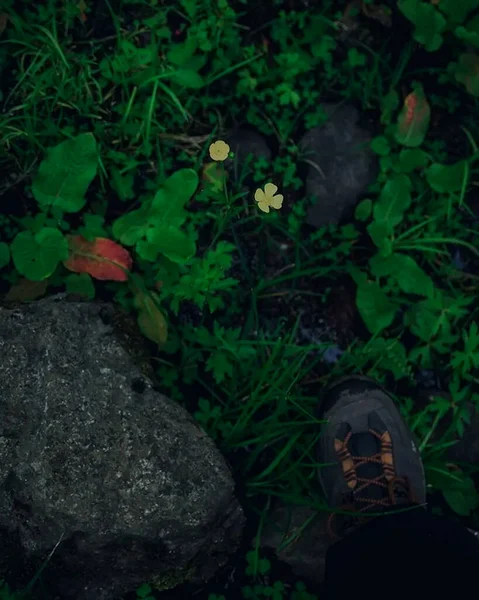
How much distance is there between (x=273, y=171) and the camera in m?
2.89

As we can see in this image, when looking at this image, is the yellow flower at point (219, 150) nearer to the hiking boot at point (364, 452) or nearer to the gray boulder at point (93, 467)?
the gray boulder at point (93, 467)

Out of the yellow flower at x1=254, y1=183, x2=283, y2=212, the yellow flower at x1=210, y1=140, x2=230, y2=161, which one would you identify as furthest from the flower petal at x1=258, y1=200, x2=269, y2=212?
the yellow flower at x1=210, y1=140, x2=230, y2=161

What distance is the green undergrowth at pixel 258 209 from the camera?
263cm

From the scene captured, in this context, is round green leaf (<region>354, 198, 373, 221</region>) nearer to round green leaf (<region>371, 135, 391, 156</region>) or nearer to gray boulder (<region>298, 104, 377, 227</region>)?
gray boulder (<region>298, 104, 377, 227</region>)

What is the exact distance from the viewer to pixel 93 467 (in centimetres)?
227

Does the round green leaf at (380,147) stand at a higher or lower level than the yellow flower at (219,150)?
lower

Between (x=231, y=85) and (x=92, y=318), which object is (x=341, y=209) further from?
(x=92, y=318)

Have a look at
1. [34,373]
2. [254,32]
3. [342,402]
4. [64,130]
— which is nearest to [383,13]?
[254,32]

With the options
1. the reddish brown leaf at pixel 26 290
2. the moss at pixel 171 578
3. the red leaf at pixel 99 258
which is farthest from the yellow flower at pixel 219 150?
the moss at pixel 171 578

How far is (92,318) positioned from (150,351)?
346mm

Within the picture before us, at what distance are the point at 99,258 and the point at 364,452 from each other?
1.34 m

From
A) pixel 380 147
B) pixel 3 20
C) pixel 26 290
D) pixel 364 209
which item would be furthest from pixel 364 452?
pixel 3 20

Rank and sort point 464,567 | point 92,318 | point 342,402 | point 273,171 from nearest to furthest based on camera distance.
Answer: point 464,567, point 92,318, point 342,402, point 273,171

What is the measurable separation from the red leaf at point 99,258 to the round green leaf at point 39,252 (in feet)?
0.24
